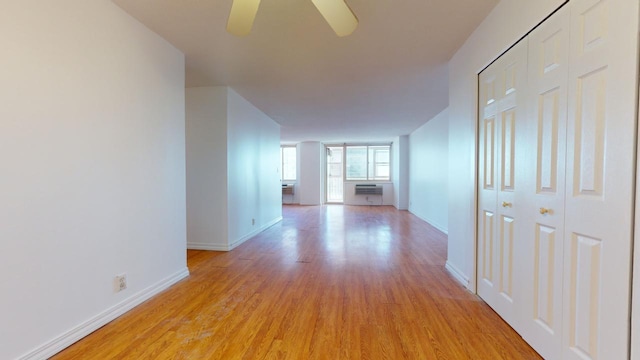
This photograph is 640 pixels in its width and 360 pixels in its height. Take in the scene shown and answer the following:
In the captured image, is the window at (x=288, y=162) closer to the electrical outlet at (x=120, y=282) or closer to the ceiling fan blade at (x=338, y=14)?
the electrical outlet at (x=120, y=282)

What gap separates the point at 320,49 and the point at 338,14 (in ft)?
3.88

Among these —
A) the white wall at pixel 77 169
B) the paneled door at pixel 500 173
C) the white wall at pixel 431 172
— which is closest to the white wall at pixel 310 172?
the white wall at pixel 431 172

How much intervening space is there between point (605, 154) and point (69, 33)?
2.99m

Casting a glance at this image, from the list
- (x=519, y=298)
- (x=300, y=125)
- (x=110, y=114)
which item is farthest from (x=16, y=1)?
(x=300, y=125)

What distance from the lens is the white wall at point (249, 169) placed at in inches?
154

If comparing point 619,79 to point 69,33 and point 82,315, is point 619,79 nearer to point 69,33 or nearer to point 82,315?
point 69,33

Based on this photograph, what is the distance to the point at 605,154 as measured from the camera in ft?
3.84

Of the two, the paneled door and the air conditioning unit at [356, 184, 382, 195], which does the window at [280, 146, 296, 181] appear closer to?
the air conditioning unit at [356, 184, 382, 195]

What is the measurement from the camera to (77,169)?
1733 millimetres

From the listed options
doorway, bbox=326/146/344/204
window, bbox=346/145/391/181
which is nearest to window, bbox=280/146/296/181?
doorway, bbox=326/146/344/204

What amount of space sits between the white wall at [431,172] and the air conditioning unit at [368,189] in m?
1.53

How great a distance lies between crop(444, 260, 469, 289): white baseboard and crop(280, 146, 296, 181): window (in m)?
7.65

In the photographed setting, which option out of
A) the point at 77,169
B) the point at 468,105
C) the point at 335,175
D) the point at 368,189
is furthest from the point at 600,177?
the point at 335,175

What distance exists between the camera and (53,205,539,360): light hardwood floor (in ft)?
5.31
